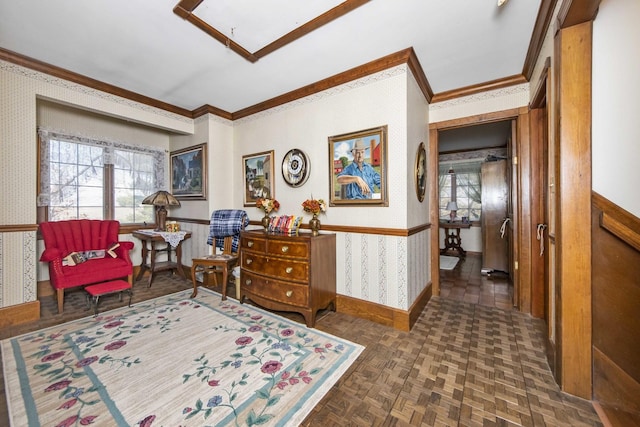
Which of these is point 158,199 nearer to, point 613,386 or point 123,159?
point 123,159

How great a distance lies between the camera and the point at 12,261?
261 cm

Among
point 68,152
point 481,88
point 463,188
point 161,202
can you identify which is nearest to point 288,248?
point 161,202

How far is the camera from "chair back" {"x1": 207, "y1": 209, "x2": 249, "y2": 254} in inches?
141

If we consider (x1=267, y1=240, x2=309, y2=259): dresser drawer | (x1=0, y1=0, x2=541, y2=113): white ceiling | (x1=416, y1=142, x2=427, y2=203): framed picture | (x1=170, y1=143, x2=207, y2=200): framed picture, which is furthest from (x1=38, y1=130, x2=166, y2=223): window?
(x1=416, y1=142, x2=427, y2=203): framed picture

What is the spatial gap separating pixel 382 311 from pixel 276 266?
1217 millimetres

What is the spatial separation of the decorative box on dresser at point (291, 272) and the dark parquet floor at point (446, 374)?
249 mm

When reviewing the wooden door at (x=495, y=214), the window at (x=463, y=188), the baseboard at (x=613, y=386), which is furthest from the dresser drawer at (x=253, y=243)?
the window at (x=463, y=188)

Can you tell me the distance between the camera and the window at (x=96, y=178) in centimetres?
346

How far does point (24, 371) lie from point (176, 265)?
2303 millimetres

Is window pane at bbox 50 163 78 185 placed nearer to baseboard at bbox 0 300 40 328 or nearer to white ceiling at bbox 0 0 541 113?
white ceiling at bbox 0 0 541 113

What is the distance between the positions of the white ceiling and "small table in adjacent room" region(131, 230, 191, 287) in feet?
6.88

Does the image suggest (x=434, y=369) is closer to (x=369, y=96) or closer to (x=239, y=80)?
(x=369, y=96)

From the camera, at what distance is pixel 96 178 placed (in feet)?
12.8

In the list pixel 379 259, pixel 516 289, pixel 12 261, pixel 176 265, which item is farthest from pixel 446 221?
pixel 12 261
